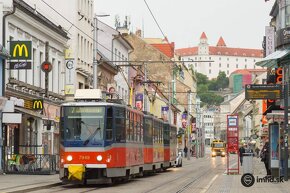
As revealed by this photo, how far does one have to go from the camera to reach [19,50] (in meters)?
35.1

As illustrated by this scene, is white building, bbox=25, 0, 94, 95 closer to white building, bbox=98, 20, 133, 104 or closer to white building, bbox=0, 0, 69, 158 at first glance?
white building, bbox=0, 0, 69, 158

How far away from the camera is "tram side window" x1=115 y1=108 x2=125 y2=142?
92.7 feet

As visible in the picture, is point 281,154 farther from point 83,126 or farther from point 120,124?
point 83,126

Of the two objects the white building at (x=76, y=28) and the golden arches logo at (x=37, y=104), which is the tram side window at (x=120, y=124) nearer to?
the golden arches logo at (x=37, y=104)

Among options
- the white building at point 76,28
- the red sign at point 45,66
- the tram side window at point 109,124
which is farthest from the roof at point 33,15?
the tram side window at point 109,124

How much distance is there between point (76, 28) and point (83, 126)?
86.2 ft

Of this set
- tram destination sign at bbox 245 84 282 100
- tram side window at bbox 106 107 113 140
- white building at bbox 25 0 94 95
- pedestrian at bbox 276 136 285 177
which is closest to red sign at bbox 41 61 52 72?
white building at bbox 25 0 94 95

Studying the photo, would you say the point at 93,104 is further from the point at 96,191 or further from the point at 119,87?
the point at 119,87

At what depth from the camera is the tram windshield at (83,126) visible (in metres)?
27.4

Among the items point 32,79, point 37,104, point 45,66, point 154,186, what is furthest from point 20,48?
point 154,186

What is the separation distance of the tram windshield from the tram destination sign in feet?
19.8

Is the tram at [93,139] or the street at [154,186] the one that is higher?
the tram at [93,139]

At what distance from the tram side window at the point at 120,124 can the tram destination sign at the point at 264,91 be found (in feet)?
16.4

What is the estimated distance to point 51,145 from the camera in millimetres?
44781
